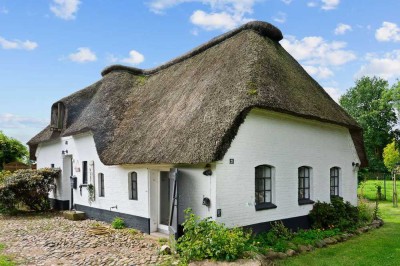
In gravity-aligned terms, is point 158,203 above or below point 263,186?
below

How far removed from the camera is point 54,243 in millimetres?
10102

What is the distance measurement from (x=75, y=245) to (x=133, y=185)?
9.88ft

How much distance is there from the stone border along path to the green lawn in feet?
12.1

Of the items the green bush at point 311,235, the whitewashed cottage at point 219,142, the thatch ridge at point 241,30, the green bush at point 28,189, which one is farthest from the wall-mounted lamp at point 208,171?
the green bush at point 28,189

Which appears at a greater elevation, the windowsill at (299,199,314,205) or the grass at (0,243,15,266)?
the windowsill at (299,199,314,205)

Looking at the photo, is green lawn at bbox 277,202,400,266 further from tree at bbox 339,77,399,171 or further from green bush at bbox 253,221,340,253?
tree at bbox 339,77,399,171

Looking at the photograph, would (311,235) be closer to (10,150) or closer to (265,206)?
(265,206)

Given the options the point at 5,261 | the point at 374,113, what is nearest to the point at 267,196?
the point at 5,261

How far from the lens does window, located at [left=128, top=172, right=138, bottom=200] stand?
1205 centimetres

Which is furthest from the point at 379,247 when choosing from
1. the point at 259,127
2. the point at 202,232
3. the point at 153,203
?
the point at 153,203

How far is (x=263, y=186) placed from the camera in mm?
10438

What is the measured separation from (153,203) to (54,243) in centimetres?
317

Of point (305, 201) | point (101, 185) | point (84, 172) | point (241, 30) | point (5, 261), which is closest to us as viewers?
point (5, 261)

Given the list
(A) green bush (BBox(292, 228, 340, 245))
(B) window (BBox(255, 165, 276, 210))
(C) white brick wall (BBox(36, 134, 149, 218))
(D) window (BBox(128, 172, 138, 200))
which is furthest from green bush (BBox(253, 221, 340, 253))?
(D) window (BBox(128, 172, 138, 200))
